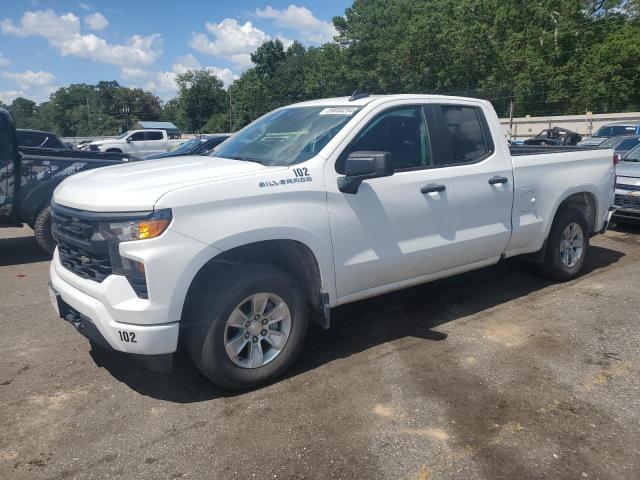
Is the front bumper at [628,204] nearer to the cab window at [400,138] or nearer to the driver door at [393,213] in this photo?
the driver door at [393,213]

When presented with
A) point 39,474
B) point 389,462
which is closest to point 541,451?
point 389,462

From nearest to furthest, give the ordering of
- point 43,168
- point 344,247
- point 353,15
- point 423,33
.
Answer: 1. point 344,247
2. point 43,168
3. point 423,33
4. point 353,15

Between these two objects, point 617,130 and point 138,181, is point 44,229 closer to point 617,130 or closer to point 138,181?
point 138,181

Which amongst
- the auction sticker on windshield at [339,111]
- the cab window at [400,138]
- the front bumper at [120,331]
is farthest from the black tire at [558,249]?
the front bumper at [120,331]

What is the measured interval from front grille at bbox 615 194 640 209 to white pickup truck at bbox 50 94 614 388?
173 inches

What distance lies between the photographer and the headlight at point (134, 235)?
3.10m

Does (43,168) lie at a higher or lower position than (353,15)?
lower

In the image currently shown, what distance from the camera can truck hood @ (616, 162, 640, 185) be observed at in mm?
8508

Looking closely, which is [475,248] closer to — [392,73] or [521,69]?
[521,69]

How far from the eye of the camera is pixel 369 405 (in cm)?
345

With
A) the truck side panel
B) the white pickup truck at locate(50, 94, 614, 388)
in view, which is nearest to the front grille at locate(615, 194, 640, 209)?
the truck side panel

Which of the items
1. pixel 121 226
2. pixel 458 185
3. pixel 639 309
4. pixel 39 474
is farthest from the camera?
pixel 639 309

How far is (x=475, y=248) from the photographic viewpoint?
4738 mm

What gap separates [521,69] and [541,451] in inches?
1994
